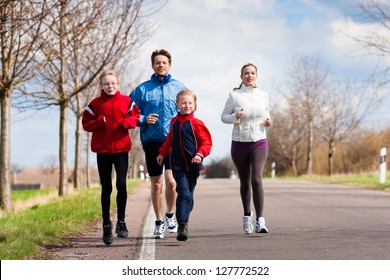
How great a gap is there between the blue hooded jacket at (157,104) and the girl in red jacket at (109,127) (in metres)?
0.38

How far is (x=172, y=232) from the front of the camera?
330 inches

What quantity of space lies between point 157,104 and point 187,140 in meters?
0.72

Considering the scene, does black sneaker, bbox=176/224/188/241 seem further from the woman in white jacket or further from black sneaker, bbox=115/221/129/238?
the woman in white jacket

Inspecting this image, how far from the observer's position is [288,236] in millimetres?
8359

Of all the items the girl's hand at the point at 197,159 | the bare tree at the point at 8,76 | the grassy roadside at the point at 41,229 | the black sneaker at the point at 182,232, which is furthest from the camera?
the bare tree at the point at 8,76

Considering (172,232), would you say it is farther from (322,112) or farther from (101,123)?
(322,112)

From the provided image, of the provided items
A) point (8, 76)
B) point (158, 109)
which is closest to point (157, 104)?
point (158, 109)

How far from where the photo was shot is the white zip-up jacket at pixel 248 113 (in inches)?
330

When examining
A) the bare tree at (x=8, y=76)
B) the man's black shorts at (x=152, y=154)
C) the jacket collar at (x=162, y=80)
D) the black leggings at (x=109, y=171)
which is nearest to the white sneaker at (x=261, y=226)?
the man's black shorts at (x=152, y=154)

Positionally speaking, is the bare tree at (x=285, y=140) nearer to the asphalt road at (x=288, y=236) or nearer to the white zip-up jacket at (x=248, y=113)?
the asphalt road at (x=288, y=236)

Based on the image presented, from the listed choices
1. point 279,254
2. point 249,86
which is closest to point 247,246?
point 279,254

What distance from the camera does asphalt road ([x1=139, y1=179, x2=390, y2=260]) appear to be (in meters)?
6.91

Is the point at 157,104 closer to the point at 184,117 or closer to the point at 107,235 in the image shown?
the point at 184,117
